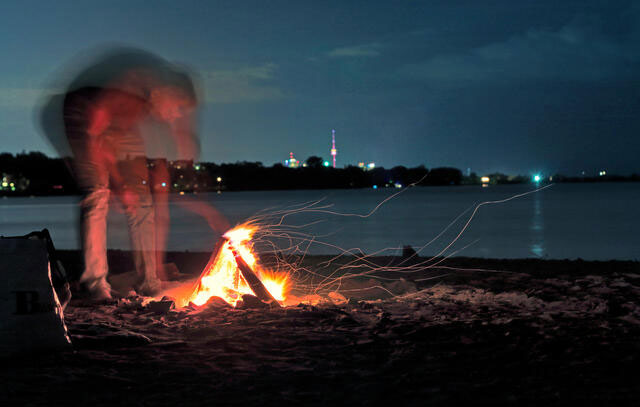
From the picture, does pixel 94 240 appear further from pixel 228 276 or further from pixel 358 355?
pixel 358 355

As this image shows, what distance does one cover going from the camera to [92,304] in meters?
5.17

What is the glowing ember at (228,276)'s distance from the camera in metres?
5.36

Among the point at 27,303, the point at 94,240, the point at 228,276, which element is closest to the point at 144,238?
the point at 94,240

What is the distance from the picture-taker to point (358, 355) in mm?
3387

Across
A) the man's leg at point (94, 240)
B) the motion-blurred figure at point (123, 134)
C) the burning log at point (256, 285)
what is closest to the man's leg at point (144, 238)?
the motion-blurred figure at point (123, 134)

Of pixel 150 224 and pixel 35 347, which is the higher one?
pixel 150 224

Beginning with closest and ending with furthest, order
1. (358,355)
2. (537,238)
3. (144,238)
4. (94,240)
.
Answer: (358,355)
(94,240)
(144,238)
(537,238)

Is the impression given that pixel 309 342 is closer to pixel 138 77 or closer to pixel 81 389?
pixel 81 389

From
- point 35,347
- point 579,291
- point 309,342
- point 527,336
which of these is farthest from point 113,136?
point 579,291

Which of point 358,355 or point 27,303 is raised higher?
point 27,303

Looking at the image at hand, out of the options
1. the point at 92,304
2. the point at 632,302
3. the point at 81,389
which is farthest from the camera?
the point at 92,304

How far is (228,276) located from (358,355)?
2466 millimetres

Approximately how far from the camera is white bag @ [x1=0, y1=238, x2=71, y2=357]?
3338 mm

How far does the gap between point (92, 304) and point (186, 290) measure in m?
0.93
